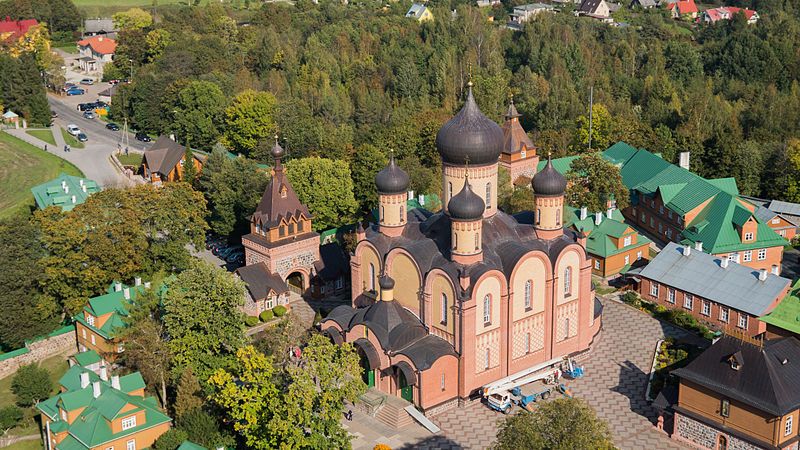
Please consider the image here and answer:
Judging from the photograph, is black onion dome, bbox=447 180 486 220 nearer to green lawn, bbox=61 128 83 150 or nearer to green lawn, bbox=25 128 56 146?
green lawn, bbox=61 128 83 150

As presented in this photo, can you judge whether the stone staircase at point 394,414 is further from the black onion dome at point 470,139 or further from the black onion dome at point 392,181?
the black onion dome at point 470,139

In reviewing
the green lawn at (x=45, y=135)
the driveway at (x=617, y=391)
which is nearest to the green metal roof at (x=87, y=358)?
the driveway at (x=617, y=391)

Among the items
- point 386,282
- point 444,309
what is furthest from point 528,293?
point 386,282

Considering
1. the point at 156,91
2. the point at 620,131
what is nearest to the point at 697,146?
the point at 620,131

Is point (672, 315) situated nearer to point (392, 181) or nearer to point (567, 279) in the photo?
point (567, 279)

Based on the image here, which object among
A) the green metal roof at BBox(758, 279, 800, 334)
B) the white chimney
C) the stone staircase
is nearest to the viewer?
the stone staircase

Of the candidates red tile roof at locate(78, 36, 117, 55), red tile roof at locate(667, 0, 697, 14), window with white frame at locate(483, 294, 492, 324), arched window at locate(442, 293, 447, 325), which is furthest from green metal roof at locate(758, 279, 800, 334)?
red tile roof at locate(667, 0, 697, 14)
